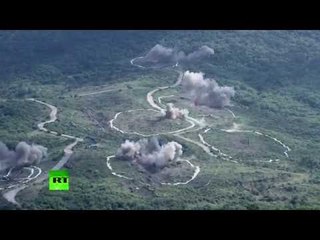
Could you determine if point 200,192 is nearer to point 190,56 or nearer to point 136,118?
point 136,118

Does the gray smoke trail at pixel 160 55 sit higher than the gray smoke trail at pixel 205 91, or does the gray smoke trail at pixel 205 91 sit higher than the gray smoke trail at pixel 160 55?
the gray smoke trail at pixel 160 55

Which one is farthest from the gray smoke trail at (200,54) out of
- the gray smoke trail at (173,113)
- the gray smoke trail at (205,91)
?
the gray smoke trail at (173,113)

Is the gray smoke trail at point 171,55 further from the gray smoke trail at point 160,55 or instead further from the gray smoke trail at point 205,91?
the gray smoke trail at point 205,91

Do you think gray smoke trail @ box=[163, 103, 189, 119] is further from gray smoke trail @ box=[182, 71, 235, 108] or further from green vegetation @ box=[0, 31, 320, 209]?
gray smoke trail @ box=[182, 71, 235, 108]

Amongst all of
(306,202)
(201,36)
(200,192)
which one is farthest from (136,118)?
(201,36)

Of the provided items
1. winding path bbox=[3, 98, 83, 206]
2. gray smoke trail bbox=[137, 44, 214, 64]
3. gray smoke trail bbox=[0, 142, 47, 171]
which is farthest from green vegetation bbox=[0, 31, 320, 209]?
gray smoke trail bbox=[137, 44, 214, 64]

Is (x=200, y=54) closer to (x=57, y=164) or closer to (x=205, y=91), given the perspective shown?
(x=205, y=91)
